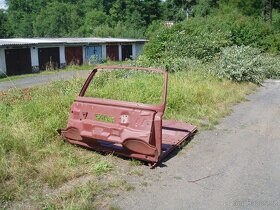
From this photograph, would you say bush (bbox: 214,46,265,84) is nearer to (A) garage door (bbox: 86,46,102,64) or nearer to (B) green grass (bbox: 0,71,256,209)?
(B) green grass (bbox: 0,71,256,209)

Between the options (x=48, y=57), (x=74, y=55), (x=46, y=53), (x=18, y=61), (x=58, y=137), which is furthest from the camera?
(x=74, y=55)

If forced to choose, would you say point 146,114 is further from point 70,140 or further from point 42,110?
point 42,110

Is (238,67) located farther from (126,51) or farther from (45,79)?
(126,51)

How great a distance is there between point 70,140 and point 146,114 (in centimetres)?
140

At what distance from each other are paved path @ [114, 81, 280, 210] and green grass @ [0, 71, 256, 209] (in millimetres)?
457

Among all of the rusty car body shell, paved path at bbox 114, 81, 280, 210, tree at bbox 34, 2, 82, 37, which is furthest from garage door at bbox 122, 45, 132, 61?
the rusty car body shell

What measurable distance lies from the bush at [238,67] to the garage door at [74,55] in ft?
73.7

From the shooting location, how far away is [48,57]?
107ft

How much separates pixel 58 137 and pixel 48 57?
93.2 feet

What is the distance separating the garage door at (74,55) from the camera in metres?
34.2

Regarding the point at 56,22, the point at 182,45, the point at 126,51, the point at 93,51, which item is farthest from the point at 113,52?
the point at 56,22

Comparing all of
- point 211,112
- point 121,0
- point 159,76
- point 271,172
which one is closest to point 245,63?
point 159,76

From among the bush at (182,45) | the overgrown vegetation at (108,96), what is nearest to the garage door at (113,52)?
the overgrown vegetation at (108,96)

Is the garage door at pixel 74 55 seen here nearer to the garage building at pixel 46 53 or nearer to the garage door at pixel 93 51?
the garage building at pixel 46 53
